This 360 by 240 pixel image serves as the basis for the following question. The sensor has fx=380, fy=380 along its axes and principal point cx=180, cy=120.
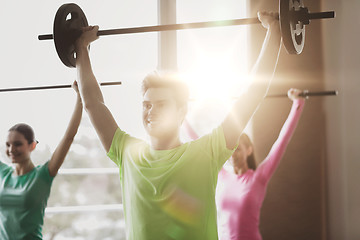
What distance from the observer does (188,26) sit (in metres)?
1.23

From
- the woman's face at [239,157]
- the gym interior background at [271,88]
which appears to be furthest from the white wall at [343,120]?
the woman's face at [239,157]

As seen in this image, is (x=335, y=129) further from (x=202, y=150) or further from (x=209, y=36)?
(x=202, y=150)

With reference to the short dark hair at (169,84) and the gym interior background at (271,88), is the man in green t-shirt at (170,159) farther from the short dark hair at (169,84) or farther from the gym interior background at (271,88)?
the gym interior background at (271,88)

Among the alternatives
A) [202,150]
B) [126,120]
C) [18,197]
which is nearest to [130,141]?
[202,150]

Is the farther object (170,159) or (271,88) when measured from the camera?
(271,88)

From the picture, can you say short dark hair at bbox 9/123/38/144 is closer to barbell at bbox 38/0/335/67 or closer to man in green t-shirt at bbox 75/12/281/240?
barbell at bbox 38/0/335/67

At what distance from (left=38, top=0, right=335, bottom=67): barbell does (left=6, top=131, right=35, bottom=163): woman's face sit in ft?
2.36

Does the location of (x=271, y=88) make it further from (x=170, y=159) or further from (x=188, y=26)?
(x=170, y=159)

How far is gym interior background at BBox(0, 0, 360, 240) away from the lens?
2.59 m

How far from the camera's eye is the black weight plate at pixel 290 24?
1.11m

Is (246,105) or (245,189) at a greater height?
(246,105)

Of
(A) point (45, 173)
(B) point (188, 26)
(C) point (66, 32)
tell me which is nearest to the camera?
(B) point (188, 26)

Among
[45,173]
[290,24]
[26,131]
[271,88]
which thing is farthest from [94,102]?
[271,88]

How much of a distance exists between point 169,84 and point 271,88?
185cm
